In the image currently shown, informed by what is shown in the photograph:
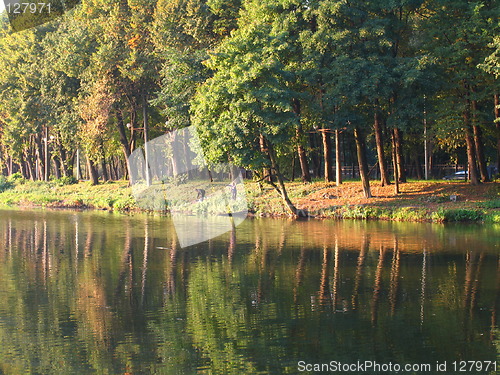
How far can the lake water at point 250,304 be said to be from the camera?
12.3m

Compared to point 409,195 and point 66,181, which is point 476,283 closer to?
point 409,195

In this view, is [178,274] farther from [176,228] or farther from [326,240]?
[176,228]

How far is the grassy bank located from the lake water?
580 cm

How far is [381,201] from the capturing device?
38.7 m

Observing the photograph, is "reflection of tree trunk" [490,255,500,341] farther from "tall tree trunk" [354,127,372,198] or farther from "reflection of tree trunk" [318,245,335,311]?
"tall tree trunk" [354,127,372,198]

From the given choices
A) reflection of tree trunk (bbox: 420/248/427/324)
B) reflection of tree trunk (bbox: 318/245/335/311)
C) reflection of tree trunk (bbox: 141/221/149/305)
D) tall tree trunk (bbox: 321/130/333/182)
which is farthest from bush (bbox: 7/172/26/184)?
reflection of tree trunk (bbox: 420/248/427/324)

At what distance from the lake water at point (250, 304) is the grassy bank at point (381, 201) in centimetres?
580

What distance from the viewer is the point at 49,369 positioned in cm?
1175

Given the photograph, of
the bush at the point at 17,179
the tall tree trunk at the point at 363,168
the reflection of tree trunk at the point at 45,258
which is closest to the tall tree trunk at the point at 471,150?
the tall tree trunk at the point at 363,168

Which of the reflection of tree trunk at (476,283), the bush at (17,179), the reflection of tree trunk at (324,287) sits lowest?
the reflection of tree trunk at (476,283)

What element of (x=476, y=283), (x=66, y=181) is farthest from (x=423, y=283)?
(x=66, y=181)

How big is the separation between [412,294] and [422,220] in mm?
18318

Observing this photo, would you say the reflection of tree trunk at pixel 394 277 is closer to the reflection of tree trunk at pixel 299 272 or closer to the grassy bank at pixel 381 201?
the reflection of tree trunk at pixel 299 272

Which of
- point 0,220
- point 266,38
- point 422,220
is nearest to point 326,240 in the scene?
point 422,220
